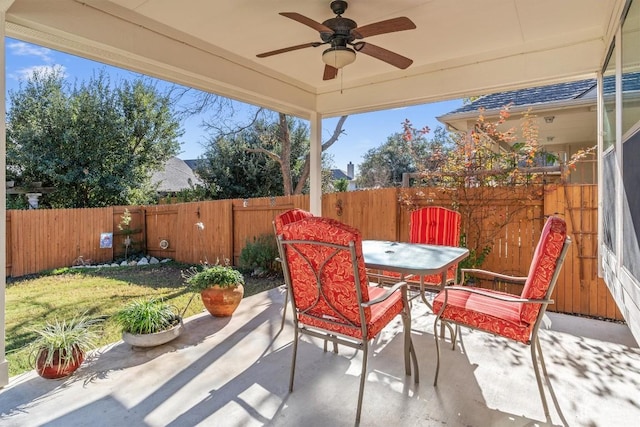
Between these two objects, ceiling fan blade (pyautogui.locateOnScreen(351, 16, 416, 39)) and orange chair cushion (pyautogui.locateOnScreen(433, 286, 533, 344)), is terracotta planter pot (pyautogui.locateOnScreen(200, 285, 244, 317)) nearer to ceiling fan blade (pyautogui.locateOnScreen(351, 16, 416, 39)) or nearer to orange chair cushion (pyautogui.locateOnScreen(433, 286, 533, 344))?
orange chair cushion (pyautogui.locateOnScreen(433, 286, 533, 344))

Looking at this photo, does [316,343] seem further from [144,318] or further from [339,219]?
[339,219]

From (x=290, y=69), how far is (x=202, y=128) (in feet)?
22.2

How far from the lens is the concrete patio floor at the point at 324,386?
1969mm

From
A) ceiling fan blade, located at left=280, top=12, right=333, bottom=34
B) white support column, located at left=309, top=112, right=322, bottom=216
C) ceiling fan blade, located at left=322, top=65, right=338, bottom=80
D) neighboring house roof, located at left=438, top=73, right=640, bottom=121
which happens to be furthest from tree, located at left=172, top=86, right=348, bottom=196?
ceiling fan blade, located at left=280, top=12, right=333, bottom=34

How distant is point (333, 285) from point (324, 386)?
2.54ft

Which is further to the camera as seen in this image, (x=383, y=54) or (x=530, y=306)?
(x=383, y=54)

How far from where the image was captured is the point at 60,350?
2.37m

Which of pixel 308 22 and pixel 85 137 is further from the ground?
pixel 85 137

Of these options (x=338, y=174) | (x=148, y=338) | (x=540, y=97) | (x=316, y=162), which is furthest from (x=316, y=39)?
(x=338, y=174)

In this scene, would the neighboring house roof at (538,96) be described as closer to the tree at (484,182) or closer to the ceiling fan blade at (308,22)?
the tree at (484,182)

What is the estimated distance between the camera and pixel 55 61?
9273 millimetres

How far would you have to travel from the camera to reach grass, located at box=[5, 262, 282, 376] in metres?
3.43

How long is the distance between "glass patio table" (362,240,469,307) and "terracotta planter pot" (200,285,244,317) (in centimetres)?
148

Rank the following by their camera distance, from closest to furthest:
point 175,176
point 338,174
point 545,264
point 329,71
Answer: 1. point 545,264
2. point 329,71
3. point 175,176
4. point 338,174
